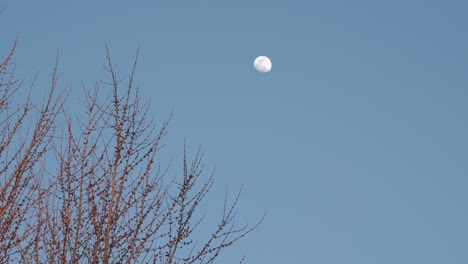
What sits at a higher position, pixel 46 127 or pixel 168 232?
pixel 46 127

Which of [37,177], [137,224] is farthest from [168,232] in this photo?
[37,177]

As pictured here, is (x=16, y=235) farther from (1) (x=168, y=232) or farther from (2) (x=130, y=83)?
(2) (x=130, y=83)

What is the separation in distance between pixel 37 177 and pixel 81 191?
1.93 ft

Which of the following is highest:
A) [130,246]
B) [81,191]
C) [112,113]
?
[112,113]

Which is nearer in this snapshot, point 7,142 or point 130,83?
point 7,142

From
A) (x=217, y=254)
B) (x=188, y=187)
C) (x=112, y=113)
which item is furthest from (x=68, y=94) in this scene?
(x=217, y=254)

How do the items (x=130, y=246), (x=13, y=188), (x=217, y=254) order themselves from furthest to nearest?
(x=217, y=254), (x=130, y=246), (x=13, y=188)

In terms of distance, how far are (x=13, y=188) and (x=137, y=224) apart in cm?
122

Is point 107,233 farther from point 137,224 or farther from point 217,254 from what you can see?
point 217,254

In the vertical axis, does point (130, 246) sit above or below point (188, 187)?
below

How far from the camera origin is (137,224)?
277 inches

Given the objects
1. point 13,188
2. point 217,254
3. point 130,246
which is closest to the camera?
point 13,188

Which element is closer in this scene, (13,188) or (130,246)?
(13,188)

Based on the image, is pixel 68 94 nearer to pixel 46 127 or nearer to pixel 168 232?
pixel 46 127
